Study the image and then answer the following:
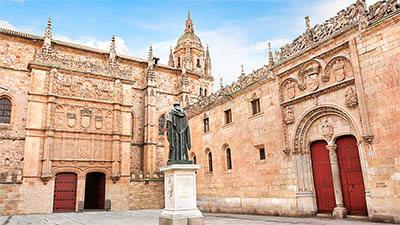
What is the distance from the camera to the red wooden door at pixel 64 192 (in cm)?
2133

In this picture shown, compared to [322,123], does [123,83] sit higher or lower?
higher

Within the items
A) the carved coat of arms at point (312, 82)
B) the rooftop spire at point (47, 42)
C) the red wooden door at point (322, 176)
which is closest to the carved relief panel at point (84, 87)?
the rooftop spire at point (47, 42)

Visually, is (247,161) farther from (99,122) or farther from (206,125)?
A: (99,122)

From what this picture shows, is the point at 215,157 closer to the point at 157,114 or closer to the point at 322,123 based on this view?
the point at 322,123

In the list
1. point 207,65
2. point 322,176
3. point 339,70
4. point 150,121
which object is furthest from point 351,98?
point 207,65

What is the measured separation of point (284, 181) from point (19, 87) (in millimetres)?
23191

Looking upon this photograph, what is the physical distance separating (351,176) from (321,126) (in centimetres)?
221

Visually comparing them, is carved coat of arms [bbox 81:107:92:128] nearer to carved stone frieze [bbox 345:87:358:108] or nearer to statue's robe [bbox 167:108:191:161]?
statue's robe [bbox 167:108:191:161]

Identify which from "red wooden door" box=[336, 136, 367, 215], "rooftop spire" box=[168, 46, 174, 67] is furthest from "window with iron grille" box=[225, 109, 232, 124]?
"rooftop spire" box=[168, 46, 174, 67]

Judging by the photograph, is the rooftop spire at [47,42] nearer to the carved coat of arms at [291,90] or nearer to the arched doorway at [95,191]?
the arched doorway at [95,191]

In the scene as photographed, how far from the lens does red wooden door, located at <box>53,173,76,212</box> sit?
70.0 ft

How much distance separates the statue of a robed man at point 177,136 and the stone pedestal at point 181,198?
501mm

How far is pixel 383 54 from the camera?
9.91 meters

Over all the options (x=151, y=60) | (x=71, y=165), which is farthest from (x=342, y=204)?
(x=151, y=60)
